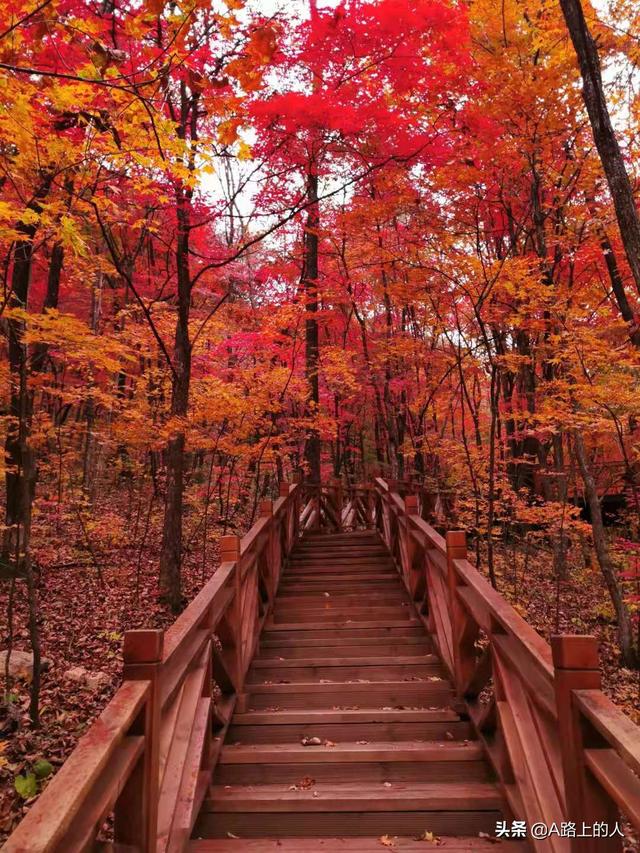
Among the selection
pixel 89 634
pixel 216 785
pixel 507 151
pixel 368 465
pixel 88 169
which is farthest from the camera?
pixel 368 465

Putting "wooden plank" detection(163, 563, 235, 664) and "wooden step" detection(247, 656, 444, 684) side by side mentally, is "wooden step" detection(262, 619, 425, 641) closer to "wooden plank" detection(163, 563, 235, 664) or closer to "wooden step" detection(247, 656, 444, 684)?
"wooden step" detection(247, 656, 444, 684)

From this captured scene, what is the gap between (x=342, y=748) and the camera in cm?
322

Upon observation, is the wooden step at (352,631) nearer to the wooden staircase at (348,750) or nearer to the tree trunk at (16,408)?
the wooden staircase at (348,750)

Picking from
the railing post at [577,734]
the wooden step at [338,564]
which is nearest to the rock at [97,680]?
the wooden step at [338,564]

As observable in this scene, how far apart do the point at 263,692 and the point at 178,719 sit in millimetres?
1744

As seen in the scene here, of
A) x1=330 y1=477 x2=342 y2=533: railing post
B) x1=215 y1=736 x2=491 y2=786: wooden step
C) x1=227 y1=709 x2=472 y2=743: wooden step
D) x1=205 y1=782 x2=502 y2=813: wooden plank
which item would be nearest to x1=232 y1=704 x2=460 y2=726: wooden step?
x1=227 y1=709 x2=472 y2=743: wooden step

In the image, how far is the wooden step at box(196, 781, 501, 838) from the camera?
2.66 meters

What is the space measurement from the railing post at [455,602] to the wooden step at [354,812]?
3.01 feet

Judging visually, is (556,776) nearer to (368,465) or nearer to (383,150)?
(383,150)

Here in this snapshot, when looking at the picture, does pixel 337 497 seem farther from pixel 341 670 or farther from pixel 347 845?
pixel 347 845

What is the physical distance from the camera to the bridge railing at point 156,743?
136 centimetres

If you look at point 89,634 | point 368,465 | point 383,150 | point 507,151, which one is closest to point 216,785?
point 89,634

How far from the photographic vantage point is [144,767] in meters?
1.89

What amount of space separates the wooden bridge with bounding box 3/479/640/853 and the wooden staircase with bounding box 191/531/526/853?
0.01 m
